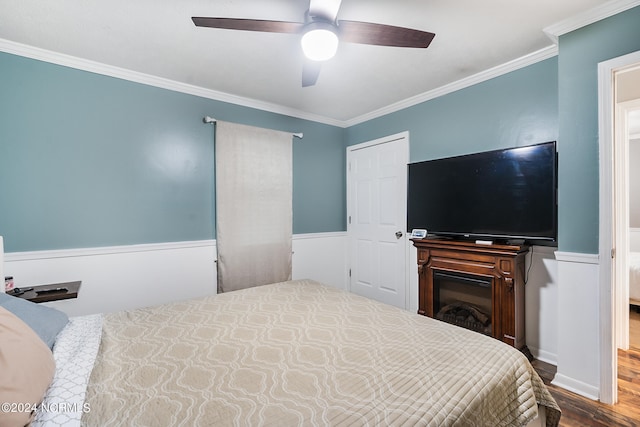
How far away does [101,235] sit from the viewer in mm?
2568

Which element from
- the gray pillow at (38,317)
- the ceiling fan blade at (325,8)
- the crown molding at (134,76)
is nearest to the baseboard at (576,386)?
the ceiling fan blade at (325,8)

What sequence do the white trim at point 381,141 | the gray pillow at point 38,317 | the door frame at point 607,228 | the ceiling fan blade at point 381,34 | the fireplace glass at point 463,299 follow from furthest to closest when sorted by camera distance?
the white trim at point 381,141 → the fireplace glass at point 463,299 → the door frame at point 607,228 → the ceiling fan blade at point 381,34 → the gray pillow at point 38,317

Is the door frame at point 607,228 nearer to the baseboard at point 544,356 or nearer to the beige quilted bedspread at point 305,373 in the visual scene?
the baseboard at point 544,356

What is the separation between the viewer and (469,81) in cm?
285

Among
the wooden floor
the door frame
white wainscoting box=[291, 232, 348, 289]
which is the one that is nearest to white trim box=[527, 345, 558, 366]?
the wooden floor

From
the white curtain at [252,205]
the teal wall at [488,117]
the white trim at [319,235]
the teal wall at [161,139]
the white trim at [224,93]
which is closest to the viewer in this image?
the teal wall at [161,139]

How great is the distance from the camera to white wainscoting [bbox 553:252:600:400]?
1.93m

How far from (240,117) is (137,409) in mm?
2971

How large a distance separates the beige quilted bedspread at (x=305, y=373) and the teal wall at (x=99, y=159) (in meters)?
1.25

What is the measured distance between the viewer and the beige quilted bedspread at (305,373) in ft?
2.96

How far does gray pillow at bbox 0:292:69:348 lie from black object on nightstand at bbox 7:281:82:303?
0.67 metres

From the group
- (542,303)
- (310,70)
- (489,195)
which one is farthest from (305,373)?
(542,303)

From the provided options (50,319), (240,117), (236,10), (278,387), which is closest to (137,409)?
(278,387)

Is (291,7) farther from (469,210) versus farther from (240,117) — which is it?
(469,210)
